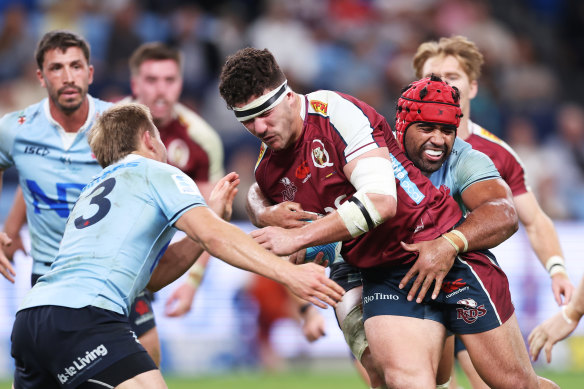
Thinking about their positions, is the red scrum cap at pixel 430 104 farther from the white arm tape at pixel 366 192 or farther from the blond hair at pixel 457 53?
the blond hair at pixel 457 53

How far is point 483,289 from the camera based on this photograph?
16.8 ft

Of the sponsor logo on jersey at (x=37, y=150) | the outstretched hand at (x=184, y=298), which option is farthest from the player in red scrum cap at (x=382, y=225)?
the outstretched hand at (x=184, y=298)

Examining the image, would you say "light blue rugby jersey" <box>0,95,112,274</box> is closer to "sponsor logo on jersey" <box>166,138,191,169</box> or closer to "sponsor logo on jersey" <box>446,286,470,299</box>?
"sponsor logo on jersey" <box>166,138,191,169</box>

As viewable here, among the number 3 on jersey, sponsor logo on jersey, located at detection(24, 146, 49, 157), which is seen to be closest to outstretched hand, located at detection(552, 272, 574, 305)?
the number 3 on jersey

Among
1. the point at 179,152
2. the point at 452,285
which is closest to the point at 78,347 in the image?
the point at 452,285

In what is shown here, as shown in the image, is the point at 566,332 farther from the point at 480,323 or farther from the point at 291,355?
the point at 291,355

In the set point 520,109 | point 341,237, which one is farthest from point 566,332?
point 520,109

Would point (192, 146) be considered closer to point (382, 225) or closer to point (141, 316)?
point (141, 316)

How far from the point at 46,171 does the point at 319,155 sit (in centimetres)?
232

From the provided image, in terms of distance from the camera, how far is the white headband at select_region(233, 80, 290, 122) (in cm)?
484

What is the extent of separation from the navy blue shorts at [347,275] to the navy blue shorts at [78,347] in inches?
70.5

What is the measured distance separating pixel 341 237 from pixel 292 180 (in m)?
0.65

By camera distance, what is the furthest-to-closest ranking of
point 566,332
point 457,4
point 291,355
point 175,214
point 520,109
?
point 457,4, point 520,109, point 291,355, point 566,332, point 175,214

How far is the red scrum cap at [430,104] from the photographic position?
5.23m
